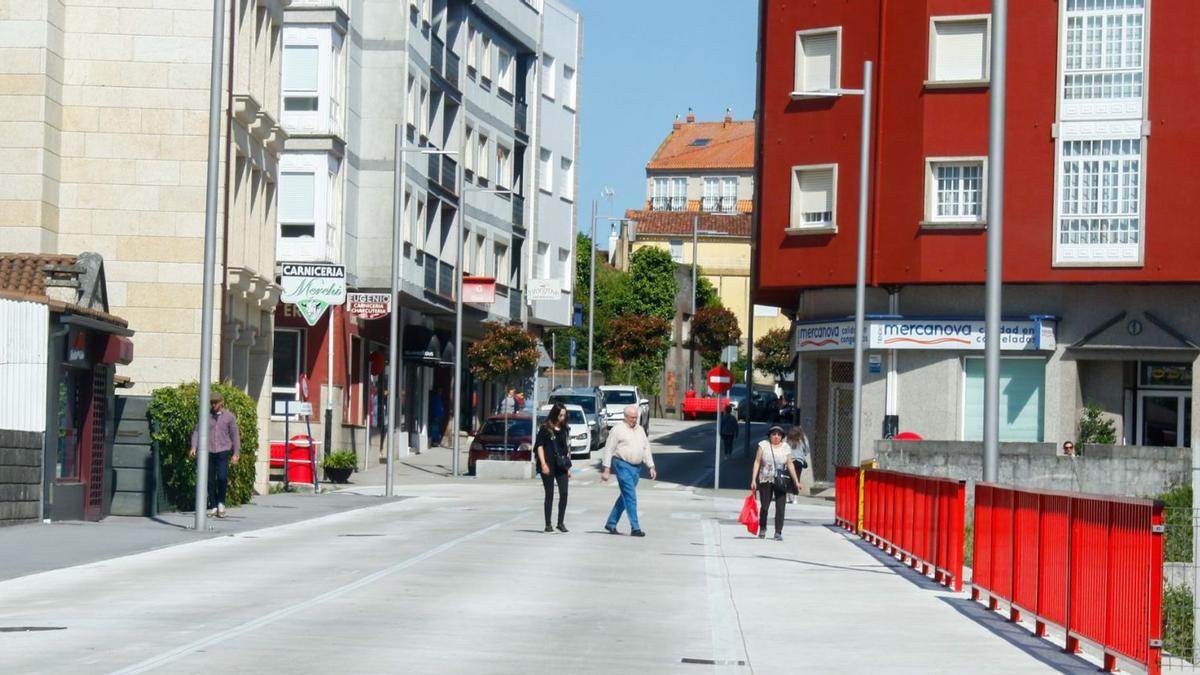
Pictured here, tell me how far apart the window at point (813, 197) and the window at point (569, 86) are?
101 feet

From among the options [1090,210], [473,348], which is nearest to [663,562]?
[1090,210]

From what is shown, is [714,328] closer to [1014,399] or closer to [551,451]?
[1014,399]

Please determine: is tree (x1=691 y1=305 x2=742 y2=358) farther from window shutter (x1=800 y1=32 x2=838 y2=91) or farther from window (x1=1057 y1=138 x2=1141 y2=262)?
window (x1=1057 y1=138 x2=1141 y2=262)

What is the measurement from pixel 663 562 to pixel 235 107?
16.9 metres

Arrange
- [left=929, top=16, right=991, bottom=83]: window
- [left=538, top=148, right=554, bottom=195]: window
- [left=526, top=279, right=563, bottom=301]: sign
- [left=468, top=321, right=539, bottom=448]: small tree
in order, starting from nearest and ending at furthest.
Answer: [left=929, top=16, right=991, bottom=83]: window, [left=526, top=279, right=563, bottom=301]: sign, [left=468, top=321, right=539, bottom=448]: small tree, [left=538, top=148, right=554, bottom=195]: window

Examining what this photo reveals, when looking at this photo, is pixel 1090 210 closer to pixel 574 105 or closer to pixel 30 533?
pixel 30 533

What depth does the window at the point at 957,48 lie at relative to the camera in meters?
42.9

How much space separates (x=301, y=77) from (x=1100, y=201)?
19508mm

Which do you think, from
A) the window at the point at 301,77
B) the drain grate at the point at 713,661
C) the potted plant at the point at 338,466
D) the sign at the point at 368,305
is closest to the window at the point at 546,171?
the window at the point at 301,77

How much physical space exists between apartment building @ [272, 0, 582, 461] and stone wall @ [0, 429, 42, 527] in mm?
18732

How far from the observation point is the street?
471 inches

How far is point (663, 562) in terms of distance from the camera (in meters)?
21.5

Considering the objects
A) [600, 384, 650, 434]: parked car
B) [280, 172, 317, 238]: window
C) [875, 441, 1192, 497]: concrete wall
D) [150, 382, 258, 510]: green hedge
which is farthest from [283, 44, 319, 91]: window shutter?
[600, 384, 650, 434]: parked car

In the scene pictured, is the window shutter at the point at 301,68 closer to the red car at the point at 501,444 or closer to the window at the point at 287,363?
the window at the point at 287,363
